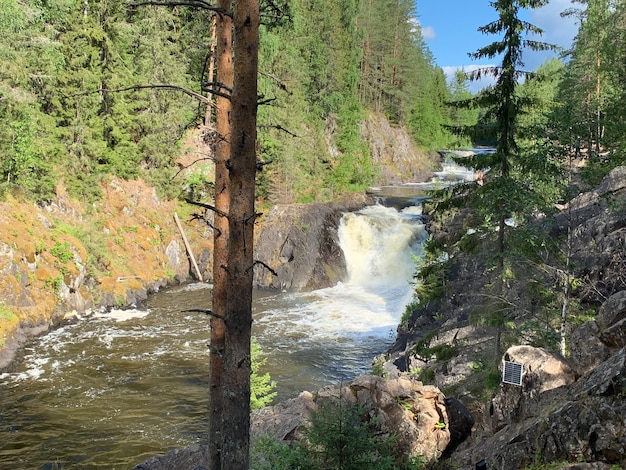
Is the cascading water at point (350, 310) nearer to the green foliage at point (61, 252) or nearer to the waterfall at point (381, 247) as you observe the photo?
the waterfall at point (381, 247)

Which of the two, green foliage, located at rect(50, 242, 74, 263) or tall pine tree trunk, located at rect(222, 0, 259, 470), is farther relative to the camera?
green foliage, located at rect(50, 242, 74, 263)

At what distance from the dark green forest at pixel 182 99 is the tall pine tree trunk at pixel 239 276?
3.62 meters

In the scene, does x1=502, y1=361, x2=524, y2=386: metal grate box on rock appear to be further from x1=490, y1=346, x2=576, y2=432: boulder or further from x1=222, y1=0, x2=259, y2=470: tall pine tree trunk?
x1=222, y1=0, x2=259, y2=470: tall pine tree trunk

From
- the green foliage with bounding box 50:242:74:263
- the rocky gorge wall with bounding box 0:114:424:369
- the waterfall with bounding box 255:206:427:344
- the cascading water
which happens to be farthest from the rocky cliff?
the green foliage with bounding box 50:242:74:263

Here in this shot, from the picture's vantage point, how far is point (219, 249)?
22.5ft

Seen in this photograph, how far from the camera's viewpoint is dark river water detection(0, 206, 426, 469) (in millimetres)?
12617

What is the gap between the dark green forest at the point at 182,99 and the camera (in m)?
19.6

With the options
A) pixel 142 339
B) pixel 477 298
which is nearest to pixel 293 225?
pixel 142 339

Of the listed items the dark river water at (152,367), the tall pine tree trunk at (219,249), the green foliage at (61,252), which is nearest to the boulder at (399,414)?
the tall pine tree trunk at (219,249)

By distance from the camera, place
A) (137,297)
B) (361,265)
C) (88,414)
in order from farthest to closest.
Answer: (361,265)
(137,297)
(88,414)

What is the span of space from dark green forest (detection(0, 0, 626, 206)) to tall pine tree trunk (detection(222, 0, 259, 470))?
3625 millimetres

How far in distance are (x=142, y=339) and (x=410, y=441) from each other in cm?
1446

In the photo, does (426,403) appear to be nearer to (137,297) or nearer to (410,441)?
(410,441)

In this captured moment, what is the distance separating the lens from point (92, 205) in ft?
86.5
